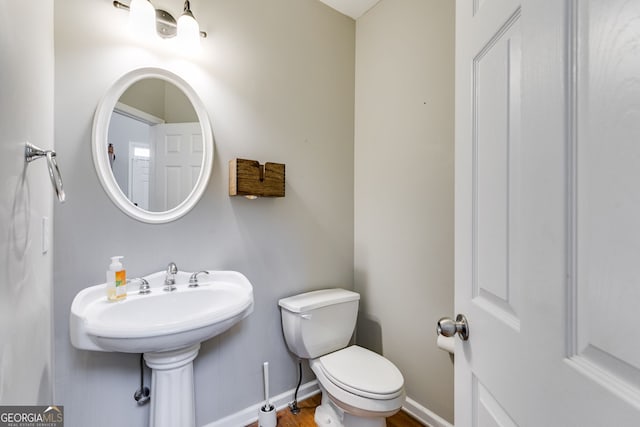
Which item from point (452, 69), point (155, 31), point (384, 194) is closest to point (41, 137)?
point (155, 31)

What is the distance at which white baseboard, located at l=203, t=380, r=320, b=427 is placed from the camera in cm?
149

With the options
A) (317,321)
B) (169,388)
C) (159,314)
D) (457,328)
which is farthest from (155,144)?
(457,328)

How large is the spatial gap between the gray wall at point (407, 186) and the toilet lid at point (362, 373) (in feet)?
1.01

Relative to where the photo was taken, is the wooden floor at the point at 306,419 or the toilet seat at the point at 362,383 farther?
the wooden floor at the point at 306,419

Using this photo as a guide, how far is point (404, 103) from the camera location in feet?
5.59

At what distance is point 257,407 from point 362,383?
706 mm

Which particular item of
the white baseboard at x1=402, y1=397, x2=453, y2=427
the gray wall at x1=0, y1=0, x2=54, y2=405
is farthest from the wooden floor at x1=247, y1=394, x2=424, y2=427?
the gray wall at x1=0, y1=0, x2=54, y2=405

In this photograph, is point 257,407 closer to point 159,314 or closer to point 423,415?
point 159,314

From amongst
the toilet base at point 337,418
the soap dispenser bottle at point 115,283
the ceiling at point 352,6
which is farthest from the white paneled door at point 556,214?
the ceiling at point 352,6

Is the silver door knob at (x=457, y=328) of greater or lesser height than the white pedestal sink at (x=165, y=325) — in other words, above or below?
above

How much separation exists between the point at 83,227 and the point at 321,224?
4.02ft

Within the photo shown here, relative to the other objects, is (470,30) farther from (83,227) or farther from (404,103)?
(83,227)

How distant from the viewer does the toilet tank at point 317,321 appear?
1547 mm

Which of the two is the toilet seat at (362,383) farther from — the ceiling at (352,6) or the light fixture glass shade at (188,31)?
the ceiling at (352,6)
